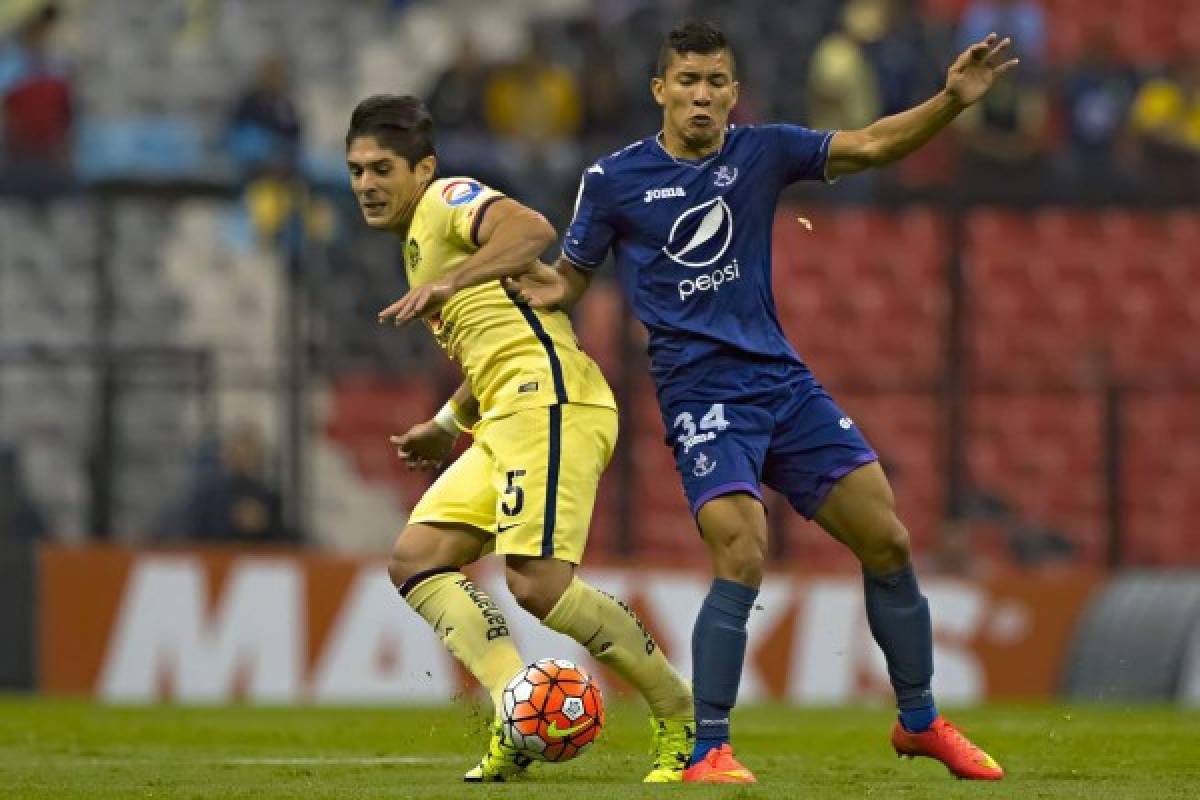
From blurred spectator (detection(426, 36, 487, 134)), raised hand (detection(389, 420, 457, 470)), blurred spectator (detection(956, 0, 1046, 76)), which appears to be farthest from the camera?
blurred spectator (detection(956, 0, 1046, 76))

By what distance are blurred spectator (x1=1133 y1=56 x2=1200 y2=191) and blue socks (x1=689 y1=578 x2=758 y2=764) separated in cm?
1095

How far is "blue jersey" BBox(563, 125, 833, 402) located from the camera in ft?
24.4

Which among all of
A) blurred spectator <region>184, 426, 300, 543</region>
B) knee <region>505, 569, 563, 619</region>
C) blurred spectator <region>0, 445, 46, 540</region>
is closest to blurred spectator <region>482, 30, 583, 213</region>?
blurred spectator <region>184, 426, 300, 543</region>

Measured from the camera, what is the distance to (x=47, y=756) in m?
9.00

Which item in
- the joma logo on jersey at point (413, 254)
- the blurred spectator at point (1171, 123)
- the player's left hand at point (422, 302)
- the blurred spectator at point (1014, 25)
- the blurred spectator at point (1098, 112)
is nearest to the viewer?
the player's left hand at point (422, 302)

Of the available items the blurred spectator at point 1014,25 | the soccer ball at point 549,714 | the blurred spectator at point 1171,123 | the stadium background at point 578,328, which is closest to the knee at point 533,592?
the soccer ball at point 549,714

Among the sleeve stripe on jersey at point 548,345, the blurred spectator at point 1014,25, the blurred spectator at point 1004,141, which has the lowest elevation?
the sleeve stripe on jersey at point 548,345

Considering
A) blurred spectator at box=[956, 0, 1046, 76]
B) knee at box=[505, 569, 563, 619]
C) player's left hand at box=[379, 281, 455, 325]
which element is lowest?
knee at box=[505, 569, 563, 619]

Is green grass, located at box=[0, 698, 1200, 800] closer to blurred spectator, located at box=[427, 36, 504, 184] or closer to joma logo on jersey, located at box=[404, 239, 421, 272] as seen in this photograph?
joma logo on jersey, located at box=[404, 239, 421, 272]

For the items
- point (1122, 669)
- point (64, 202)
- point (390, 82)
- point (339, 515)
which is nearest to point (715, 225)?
point (1122, 669)

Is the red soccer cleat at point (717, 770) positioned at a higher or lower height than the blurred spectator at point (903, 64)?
lower

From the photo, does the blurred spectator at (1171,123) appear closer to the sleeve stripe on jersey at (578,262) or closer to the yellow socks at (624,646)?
the sleeve stripe on jersey at (578,262)

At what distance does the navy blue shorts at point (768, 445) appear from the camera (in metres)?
7.30

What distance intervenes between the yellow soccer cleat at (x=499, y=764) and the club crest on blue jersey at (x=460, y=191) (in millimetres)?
1613
